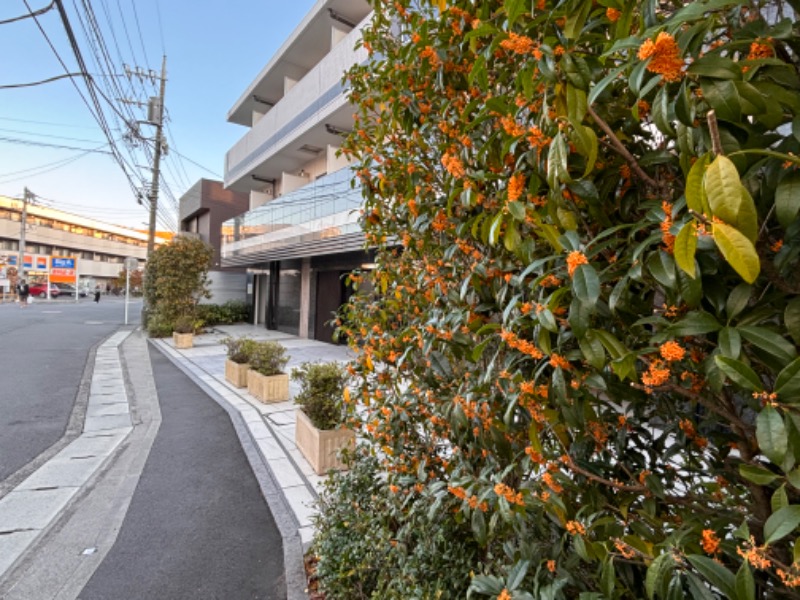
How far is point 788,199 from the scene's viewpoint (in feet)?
2.21

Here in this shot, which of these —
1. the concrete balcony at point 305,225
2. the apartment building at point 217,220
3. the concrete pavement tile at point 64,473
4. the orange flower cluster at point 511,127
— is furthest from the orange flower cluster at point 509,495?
the apartment building at point 217,220

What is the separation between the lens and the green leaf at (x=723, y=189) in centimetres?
59

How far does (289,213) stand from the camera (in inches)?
505

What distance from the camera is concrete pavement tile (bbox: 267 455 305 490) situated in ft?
13.3

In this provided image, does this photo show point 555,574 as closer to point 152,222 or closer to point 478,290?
point 478,290

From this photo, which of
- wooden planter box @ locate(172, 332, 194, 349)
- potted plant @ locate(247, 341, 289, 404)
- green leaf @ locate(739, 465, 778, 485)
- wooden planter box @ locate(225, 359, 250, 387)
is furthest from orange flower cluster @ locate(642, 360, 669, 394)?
wooden planter box @ locate(172, 332, 194, 349)

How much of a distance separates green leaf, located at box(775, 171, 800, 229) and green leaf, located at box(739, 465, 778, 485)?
0.45m

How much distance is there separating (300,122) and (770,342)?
48.0ft

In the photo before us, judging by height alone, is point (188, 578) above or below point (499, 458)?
below

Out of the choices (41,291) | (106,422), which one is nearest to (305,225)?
(106,422)

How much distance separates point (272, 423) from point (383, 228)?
4472mm

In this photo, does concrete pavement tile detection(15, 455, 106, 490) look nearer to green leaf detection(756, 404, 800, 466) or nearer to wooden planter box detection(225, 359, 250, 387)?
wooden planter box detection(225, 359, 250, 387)

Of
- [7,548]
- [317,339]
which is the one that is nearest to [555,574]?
[7,548]

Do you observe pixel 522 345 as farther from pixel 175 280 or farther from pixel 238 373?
pixel 175 280
